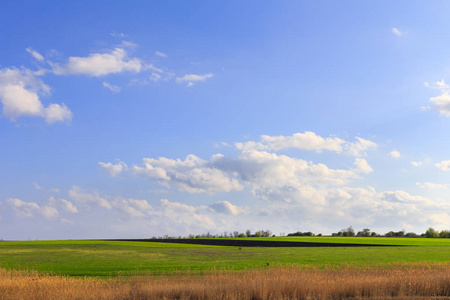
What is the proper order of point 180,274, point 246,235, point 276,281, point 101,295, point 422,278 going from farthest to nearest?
point 246,235, point 180,274, point 422,278, point 276,281, point 101,295

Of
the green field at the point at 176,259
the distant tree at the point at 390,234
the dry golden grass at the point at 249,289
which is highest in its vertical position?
the dry golden grass at the point at 249,289

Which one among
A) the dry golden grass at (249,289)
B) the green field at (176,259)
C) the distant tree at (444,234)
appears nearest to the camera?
the dry golden grass at (249,289)

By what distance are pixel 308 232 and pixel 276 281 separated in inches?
4147

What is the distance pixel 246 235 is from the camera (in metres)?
118

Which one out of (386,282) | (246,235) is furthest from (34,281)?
(246,235)

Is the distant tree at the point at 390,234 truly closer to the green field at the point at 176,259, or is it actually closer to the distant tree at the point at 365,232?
the distant tree at the point at 365,232

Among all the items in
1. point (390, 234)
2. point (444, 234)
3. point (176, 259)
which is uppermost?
point (176, 259)

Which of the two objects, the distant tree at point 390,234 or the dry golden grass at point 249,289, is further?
the distant tree at point 390,234

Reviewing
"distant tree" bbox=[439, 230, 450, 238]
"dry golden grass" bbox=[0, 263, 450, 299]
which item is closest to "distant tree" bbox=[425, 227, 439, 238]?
"distant tree" bbox=[439, 230, 450, 238]

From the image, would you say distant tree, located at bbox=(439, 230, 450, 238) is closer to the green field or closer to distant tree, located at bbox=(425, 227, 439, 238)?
distant tree, located at bbox=(425, 227, 439, 238)

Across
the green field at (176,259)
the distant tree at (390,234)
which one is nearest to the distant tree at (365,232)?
the distant tree at (390,234)

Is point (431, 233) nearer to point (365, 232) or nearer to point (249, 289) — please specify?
point (365, 232)

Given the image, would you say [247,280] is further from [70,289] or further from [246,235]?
[246,235]

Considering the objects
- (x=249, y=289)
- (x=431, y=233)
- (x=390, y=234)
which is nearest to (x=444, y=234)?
(x=431, y=233)
